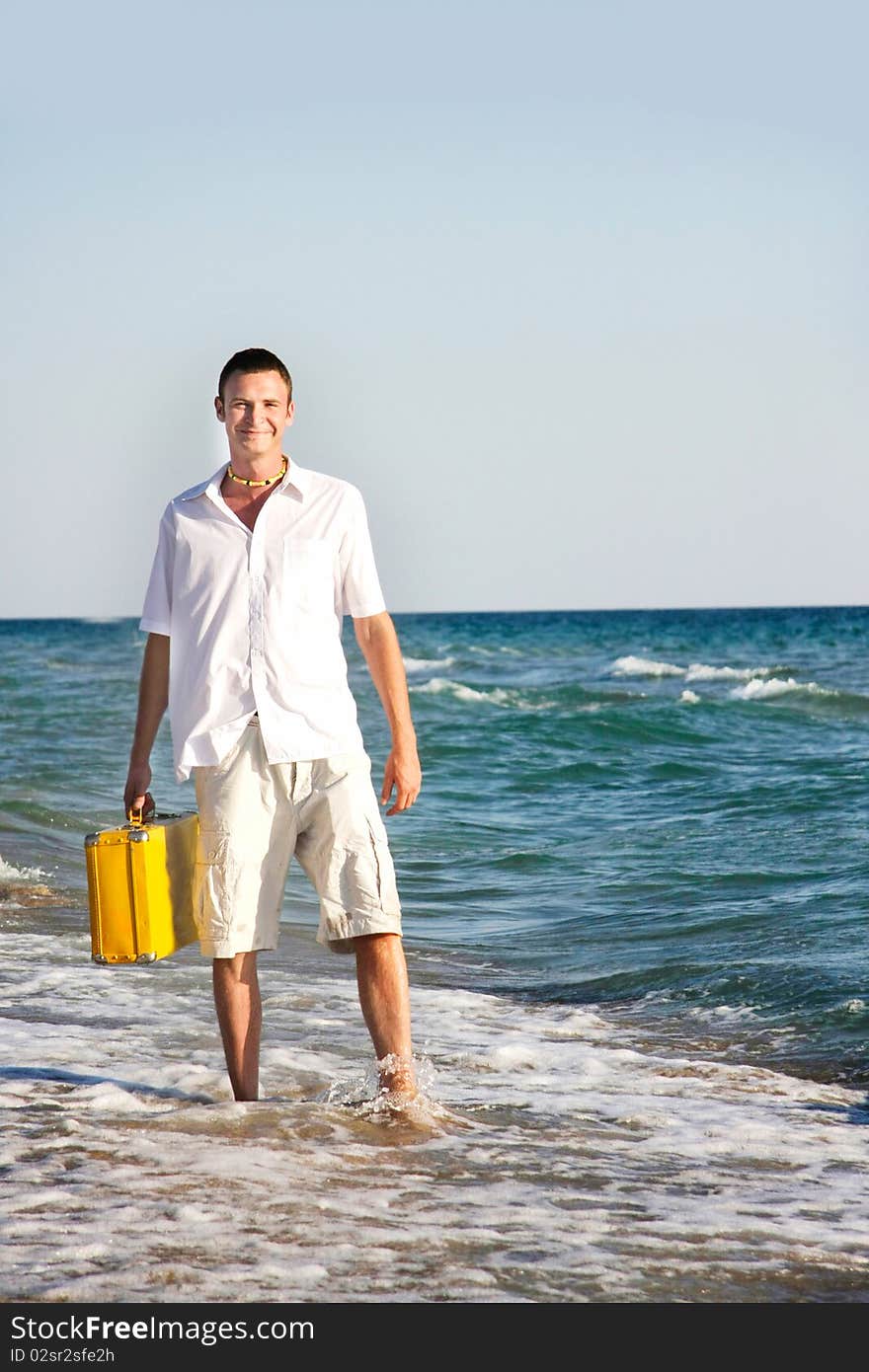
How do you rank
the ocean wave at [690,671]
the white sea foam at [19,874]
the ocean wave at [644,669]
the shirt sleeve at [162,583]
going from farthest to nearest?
the ocean wave at [644,669]
the ocean wave at [690,671]
the white sea foam at [19,874]
the shirt sleeve at [162,583]

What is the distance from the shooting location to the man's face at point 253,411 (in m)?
4.05

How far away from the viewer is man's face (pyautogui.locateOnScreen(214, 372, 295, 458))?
13.3 ft

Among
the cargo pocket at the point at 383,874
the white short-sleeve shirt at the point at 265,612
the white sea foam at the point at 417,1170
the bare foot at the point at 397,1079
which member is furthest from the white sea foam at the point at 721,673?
the white short-sleeve shirt at the point at 265,612

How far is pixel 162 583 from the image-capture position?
4.12 metres

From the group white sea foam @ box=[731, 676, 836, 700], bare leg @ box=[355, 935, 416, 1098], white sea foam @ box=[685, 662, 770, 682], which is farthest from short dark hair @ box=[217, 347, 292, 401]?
white sea foam @ box=[685, 662, 770, 682]

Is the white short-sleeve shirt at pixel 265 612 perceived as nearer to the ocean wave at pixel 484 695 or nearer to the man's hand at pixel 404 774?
the man's hand at pixel 404 774

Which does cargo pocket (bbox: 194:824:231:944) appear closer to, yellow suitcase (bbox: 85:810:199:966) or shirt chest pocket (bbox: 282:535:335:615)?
yellow suitcase (bbox: 85:810:199:966)

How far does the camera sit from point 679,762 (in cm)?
1655

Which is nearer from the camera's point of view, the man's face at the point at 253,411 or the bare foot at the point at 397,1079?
the man's face at the point at 253,411

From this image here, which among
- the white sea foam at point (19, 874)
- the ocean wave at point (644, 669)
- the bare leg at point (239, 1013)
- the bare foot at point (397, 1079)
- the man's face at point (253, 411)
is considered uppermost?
the man's face at point (253, 411)

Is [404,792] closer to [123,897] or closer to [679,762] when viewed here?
[123,897]

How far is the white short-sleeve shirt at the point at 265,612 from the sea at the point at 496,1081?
3.54 ft

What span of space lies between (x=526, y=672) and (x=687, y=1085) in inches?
1241

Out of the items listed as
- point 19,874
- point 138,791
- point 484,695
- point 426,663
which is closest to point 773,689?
point 484,695
